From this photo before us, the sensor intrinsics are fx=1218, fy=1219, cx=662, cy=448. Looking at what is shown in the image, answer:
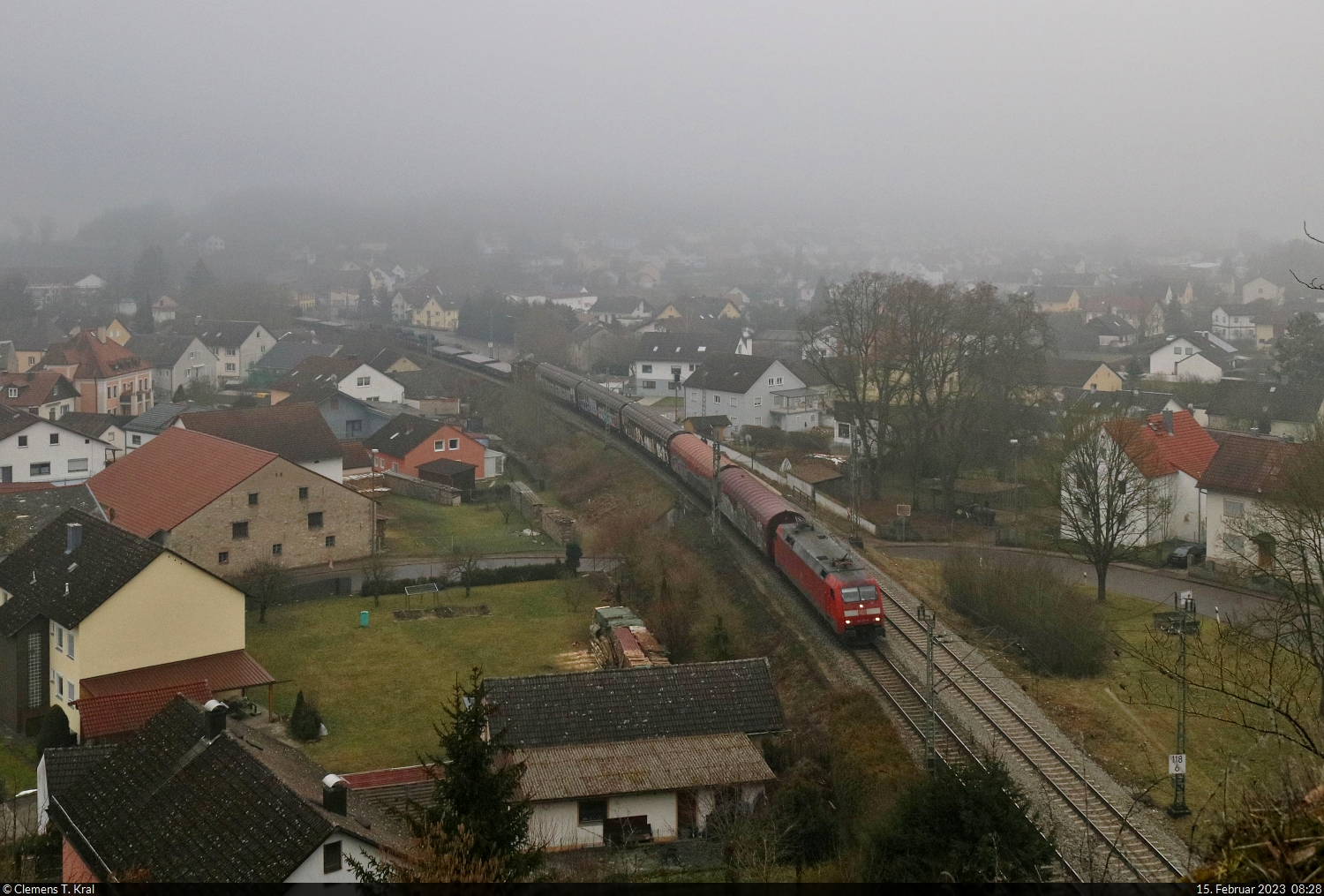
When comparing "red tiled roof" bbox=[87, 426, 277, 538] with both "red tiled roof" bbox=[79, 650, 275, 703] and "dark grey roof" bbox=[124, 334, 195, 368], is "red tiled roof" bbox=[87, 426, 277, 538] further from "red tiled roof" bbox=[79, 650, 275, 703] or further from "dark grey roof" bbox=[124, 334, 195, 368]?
"dark grey roof" bbox=[124, 334, 195, 368]

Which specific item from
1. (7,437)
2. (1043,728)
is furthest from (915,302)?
(7,437)

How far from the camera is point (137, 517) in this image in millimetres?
35781

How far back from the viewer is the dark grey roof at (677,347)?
7106 centimetres

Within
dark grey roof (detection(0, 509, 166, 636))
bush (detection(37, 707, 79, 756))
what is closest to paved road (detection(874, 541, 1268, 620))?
dark grey roof (detection(0, 509, 166, 636))

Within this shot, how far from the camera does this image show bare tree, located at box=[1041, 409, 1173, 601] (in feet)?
102

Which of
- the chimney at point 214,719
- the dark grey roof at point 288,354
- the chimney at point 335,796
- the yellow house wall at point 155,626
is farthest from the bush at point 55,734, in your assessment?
the dark grey roof at point 288,354

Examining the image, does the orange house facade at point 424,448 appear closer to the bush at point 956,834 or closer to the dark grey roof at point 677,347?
the dark grey roof at point 677,347

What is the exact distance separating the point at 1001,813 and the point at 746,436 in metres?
42.0

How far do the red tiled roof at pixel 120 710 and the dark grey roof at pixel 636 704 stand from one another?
20.5ft

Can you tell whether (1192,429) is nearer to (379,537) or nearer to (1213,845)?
(379,537)

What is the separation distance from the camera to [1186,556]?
3453 cm

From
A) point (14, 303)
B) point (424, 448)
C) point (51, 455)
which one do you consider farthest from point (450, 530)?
point (14, 303)

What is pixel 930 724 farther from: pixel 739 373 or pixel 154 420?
pixel 154 420

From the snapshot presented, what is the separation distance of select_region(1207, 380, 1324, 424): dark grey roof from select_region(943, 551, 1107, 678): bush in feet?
90.3
